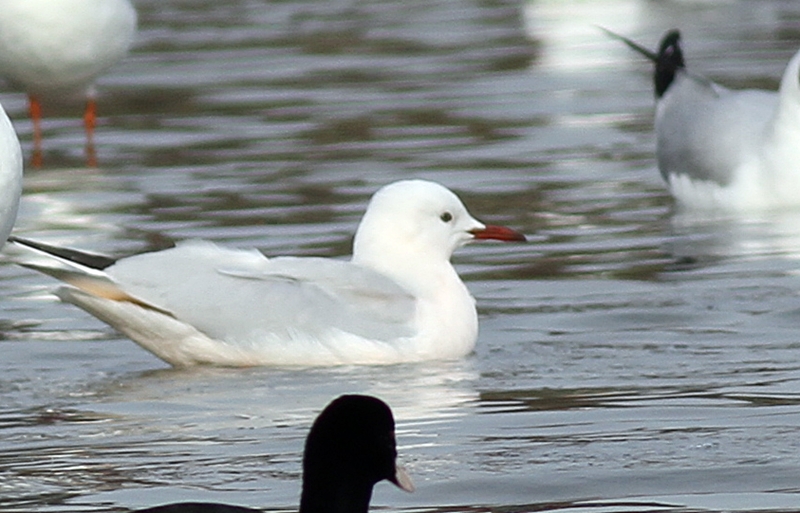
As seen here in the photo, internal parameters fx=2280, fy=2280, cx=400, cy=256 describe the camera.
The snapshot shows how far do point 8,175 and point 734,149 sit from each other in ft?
19.1

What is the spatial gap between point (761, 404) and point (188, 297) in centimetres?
245

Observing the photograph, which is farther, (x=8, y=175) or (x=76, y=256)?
(x=76, y=256)

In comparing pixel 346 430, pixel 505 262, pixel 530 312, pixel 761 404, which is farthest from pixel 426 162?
pixel 346 430

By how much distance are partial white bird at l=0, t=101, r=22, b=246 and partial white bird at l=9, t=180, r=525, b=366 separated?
0.82 m

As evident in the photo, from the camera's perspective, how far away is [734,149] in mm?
12734

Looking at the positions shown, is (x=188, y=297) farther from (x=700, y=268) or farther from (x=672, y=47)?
(x=672, y=47)

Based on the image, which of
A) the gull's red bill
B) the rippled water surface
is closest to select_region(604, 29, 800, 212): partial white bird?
the rippled water surface

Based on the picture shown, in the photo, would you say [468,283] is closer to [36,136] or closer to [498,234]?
[498,234]

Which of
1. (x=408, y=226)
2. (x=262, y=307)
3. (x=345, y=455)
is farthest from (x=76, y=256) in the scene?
(x=345, y=455)

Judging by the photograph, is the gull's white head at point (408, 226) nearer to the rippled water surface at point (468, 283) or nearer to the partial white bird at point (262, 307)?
the partial white bird at point (262, 307)

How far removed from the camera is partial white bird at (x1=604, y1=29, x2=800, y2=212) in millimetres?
12516

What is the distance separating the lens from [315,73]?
20000mm

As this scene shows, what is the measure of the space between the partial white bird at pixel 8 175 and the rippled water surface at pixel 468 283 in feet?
2.21

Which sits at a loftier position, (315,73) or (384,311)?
(384,311)
